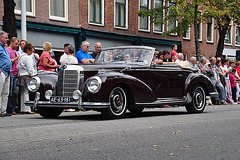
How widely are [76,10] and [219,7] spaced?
26.1 ft

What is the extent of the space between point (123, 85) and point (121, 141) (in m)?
3.77

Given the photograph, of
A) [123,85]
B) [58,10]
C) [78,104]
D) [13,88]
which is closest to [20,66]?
[13,88]

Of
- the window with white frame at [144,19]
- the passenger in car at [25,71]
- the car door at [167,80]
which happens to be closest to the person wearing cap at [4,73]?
the passenger in car at [25,71]

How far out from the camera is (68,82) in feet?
35.3

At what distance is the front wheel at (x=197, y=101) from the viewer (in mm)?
13148

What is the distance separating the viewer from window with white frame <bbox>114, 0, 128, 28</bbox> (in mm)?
30594

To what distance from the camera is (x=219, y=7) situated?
28125mm

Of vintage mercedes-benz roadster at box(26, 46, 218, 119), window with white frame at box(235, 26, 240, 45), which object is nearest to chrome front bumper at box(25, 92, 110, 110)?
vintage mercedes-benz roadster at box(26, 46, 218, 119)

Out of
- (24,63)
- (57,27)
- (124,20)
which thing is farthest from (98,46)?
(124,20)

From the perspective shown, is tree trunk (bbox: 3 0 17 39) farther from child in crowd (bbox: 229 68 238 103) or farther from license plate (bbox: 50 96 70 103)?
child in crowd (bbox: 229 68 238 103)

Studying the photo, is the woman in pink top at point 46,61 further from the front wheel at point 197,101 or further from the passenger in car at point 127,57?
the front wheel at point 197,101

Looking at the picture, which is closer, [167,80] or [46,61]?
[167,80]

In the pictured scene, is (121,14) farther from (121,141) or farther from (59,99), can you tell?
(121,141)

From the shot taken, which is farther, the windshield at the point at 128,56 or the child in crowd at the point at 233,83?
the child in crowd at the point at 233,83
